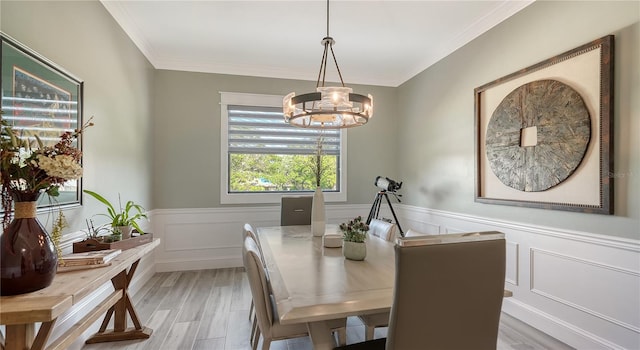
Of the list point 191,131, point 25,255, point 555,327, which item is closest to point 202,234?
point 191,131

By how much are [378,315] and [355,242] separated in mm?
451

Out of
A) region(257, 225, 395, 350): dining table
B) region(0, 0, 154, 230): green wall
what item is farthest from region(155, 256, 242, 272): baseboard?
region(257, 225, 395, 350): dining table

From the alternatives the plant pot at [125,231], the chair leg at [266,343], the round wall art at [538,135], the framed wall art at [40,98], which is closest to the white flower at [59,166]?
the framed wall art at [40,98]

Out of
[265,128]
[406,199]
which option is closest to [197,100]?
[265,128]

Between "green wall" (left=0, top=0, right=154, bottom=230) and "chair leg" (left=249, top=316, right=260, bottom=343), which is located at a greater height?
"green wall" (left=0, top=0, right=154, bottom=230)

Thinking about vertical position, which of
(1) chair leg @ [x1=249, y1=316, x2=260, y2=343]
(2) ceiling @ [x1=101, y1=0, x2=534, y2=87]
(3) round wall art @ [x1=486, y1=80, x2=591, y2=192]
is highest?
(2) ceiling @ [x1=101, y1=0, x2=534, y2=87]

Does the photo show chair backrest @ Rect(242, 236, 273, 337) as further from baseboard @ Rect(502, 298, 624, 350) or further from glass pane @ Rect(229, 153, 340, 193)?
glass pane @ Rect(229, 153, 340, 193)

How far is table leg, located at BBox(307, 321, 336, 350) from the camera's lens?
126 cm

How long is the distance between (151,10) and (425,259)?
3172 mm

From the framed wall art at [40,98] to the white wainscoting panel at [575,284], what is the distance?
3.44 metres

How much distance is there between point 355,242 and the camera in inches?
73.6

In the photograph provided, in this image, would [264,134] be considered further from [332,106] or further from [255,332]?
[255,332]

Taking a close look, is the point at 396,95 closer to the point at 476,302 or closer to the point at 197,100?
the point at 197,100

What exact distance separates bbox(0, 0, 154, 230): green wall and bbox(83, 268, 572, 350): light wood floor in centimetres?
99
